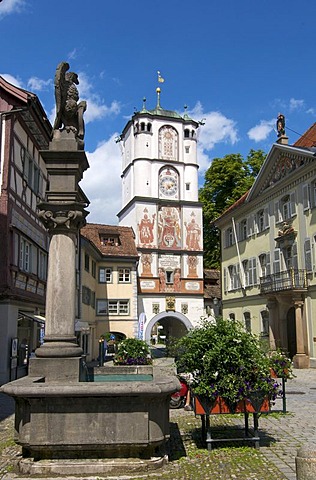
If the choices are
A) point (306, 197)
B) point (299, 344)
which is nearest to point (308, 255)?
point (306, 197)

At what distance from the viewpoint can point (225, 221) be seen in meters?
38.7

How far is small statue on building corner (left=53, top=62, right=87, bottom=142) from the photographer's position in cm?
864

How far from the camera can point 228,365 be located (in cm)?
785

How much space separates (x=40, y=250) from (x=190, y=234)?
2326 cm

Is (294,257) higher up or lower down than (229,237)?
lower down

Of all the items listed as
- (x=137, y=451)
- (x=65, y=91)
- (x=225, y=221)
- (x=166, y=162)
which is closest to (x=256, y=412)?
(x=137, y=451)

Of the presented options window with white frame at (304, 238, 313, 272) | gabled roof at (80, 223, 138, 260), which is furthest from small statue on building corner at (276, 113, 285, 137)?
gabled roof at (80, 223, 138, 260)

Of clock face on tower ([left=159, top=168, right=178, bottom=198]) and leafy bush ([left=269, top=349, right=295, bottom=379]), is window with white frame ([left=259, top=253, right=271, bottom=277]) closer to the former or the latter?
clock face on tower ([left=159, top=168, right=178, bottom=198])

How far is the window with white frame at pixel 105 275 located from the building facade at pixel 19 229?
14840 mm

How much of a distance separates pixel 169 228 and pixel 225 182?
6.44m

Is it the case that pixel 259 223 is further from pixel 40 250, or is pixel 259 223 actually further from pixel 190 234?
pixel 40 250

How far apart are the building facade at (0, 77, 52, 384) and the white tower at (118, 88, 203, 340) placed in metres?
20.3

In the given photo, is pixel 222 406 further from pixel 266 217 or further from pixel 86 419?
pixel 266 217

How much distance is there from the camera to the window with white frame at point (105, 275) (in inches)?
1524
